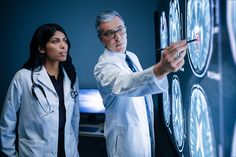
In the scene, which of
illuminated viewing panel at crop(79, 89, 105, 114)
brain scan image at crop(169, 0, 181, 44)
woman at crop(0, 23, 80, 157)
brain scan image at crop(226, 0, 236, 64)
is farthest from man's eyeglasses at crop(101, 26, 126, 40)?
illuminated viewing panel at crop(79, 89, 105, 114)

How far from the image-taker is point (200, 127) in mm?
892

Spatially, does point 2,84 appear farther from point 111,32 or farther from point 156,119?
point 111,32

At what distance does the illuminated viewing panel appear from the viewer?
254 centimetres

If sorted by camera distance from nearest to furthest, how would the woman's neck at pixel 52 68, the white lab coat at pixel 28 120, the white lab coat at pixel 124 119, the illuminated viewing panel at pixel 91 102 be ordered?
1. the white lab coat at pixel 124 119
2. the white lab coat at pixel 28 120
3. the woman's neck at pixel 52 68
4. the illuminated viewing panel at pixel 91 102

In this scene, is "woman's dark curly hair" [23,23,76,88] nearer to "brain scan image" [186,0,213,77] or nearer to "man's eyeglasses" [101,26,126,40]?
"man's eyeglasses" [101,26,126,40]

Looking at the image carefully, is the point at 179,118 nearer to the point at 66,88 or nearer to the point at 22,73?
the point at 66,88

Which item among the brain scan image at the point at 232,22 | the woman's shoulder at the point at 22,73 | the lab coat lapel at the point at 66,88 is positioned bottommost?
the lab coat lapel at the point at 66,88

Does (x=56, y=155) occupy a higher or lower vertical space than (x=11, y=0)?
lower

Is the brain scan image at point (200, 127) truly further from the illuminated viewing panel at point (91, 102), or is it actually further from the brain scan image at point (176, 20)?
the illuminated viewing panel at point (91, 102)

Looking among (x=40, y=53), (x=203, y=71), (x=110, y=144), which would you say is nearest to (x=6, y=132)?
(x=40, y=53)

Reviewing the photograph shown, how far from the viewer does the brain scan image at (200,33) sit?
2.33 ft

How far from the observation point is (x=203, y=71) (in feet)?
2.62

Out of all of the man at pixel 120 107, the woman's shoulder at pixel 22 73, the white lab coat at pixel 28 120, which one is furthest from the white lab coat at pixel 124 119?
the woman's shoulder at pixel 22 73

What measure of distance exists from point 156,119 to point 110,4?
134cm
